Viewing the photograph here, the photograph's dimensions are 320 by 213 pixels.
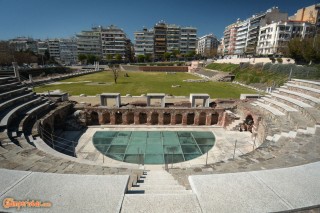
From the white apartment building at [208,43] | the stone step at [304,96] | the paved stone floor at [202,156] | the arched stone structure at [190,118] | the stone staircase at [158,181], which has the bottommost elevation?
the paved stone floor at [202,156]

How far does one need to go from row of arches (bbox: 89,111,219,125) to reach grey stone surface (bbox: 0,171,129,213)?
18245mm

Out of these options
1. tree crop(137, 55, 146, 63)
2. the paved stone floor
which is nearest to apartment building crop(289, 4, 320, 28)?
tree crop(137, 55, 146, 63)

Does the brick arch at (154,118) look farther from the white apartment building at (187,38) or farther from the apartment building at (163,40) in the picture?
the white apartment building at (187,38)

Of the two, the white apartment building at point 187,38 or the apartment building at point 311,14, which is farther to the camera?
the white apartment building at point 187,38

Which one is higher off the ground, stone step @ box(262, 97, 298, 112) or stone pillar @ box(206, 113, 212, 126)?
stone step @ box(262, 97, 298, 112)

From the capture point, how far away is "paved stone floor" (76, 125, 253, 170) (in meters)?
15.1

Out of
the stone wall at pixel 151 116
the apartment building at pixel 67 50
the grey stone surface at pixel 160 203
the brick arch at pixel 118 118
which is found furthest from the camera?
the apartment building at pixel 67 50

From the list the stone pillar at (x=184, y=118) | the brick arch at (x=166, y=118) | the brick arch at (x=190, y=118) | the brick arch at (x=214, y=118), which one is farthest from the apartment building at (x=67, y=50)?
the brick arch at (x=214, y=118)

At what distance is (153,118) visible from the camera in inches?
949

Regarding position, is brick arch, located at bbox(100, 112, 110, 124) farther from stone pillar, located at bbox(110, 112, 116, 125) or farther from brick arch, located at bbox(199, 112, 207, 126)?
brick arch, located at bbox(199, 112, 207, 126)

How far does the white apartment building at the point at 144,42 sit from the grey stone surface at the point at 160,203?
123036 mm

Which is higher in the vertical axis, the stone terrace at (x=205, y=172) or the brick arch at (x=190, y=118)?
the stone terrace at (x=205, y=172)

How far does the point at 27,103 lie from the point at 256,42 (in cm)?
9721

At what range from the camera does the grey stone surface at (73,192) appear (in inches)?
164
